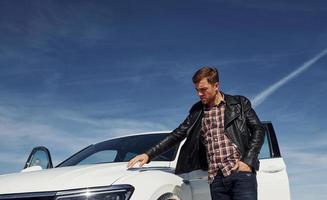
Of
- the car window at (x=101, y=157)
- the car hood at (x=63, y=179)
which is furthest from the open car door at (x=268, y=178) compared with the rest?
the car window at (x=101, y=157)

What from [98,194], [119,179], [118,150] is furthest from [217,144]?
[118,150]

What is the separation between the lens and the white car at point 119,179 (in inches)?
166

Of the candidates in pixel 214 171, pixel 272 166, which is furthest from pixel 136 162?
pixel 272 166

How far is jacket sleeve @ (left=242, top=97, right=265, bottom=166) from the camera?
4.55m

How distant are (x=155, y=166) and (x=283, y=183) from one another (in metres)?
1.73

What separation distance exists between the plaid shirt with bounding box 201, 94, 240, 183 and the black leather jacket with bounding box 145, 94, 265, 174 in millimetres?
56

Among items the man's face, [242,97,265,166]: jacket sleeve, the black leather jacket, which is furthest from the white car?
the man's face

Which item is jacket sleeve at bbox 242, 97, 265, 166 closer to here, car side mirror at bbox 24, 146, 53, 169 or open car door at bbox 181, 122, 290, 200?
open car door at bbox 181, 122, 290, 200

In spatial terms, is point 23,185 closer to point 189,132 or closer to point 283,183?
point 189,132

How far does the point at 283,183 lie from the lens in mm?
6129

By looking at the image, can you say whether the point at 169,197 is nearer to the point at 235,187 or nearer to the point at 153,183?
the point at 153,183

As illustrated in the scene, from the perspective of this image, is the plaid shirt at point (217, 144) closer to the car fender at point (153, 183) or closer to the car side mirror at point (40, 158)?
the car fender at point (153, 183)

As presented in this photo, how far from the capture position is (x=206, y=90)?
4734 mm

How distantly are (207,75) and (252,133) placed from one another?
2.27 feet
